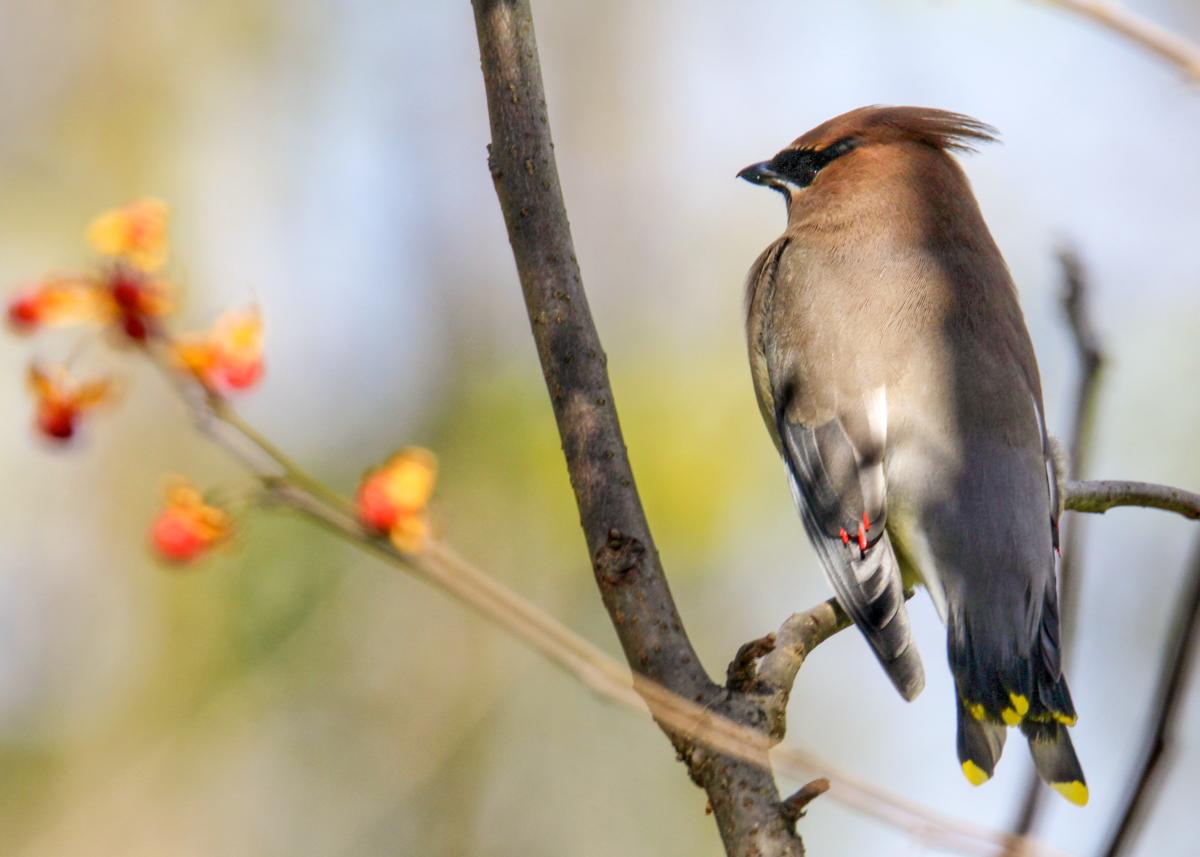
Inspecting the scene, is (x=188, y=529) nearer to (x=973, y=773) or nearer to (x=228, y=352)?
(x=228, y=352)

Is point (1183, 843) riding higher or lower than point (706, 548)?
lower

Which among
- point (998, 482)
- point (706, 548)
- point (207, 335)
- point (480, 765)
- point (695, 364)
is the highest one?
point (207, 335)

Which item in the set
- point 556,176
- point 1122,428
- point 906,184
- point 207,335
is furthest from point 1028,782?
point 1122,428

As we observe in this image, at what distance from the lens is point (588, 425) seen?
87.7 inches

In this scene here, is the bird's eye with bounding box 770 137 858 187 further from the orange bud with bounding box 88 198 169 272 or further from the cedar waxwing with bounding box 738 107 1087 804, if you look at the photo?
the orange bud with bounding box 88 198 169 272

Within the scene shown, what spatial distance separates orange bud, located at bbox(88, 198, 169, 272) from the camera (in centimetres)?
155

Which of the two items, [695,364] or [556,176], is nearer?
[556,176]

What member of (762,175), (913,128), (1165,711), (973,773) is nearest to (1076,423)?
(1165,711)

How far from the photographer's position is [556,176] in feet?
7.66

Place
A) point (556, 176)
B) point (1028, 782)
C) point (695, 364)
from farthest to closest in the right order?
1. point (695, 364)
2. point (556, 176)
3. point (1028, 782)

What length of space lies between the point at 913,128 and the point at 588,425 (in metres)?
2.33

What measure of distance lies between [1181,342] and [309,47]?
527 centimetres

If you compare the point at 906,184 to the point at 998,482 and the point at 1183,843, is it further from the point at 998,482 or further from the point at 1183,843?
the point at 1183,843

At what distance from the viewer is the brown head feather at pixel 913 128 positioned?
165 inches
